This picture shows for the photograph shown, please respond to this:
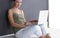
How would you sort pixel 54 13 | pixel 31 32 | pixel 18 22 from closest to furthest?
pixel 31 32 → pixel 18 22 → pixel 54 13

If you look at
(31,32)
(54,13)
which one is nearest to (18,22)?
(31,32)

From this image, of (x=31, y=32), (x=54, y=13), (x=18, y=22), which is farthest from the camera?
(x=54, y=13)

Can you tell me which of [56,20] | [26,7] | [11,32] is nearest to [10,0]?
[26,7]

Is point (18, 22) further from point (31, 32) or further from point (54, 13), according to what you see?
point (54, 13)

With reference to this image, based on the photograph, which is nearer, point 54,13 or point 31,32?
point 31,32

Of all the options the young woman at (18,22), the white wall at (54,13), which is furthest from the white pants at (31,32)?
the white wall at (54,13)

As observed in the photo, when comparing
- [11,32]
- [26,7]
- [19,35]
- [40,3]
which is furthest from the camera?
[40,3]

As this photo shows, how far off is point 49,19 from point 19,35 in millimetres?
926

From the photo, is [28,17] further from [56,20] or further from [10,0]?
[56,20]

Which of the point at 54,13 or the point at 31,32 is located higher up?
the point at 54,13

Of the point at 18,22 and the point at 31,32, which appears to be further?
the point at 18,22

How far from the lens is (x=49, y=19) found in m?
2.15

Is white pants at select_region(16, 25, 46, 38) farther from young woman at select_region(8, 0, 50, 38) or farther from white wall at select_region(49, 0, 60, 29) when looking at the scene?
white wall at select_region(49, 0, 60, 29)

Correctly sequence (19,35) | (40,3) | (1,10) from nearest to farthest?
(19,35), (1,10), (40,3)
